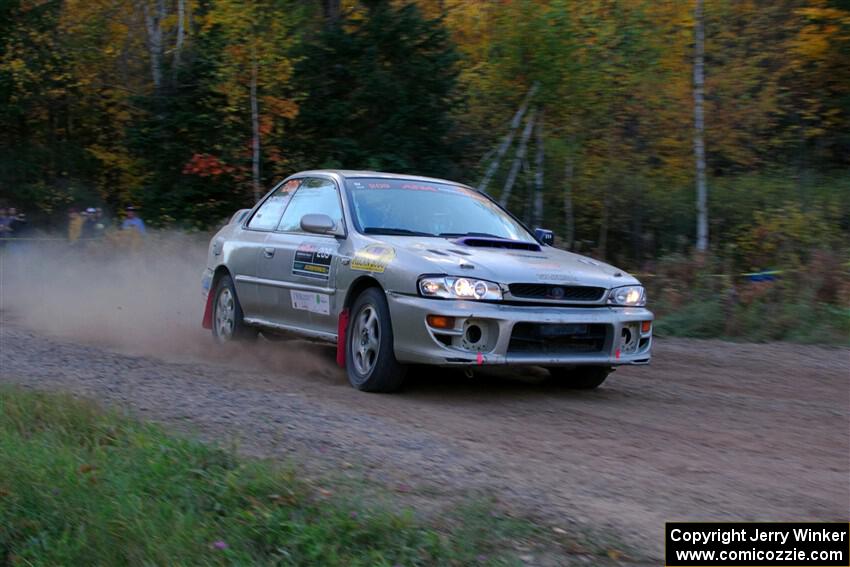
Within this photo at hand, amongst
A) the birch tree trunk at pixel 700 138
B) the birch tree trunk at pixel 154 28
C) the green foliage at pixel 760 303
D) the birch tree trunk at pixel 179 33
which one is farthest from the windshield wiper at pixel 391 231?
the birch tree trunk at pixel 154 28

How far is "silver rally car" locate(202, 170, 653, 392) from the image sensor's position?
21.8ft

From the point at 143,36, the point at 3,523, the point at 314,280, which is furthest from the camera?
the point at 143,36

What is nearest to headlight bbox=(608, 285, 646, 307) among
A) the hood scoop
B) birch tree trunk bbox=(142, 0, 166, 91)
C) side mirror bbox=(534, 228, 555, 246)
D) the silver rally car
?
the silver rally car

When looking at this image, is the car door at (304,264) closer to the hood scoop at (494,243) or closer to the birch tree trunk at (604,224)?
the hood scoop at (494,243)

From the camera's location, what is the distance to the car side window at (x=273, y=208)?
903 centimetres

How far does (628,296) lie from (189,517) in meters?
3.91

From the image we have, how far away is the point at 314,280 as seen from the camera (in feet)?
26.2

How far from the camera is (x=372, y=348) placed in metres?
7.16

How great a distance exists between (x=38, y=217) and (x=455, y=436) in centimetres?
2304

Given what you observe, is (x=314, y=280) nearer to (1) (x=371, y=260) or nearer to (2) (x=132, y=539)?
(1) (x=371, y=260)

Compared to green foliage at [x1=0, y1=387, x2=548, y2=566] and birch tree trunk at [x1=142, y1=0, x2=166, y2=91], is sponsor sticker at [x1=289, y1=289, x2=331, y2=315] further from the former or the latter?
birch tree trunk at [x1=142, y1=0, x2=166, y2=91]

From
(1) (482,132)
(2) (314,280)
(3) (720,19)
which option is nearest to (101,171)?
(1) (482,132)

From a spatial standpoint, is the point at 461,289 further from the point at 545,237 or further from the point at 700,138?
the point at 700,138
